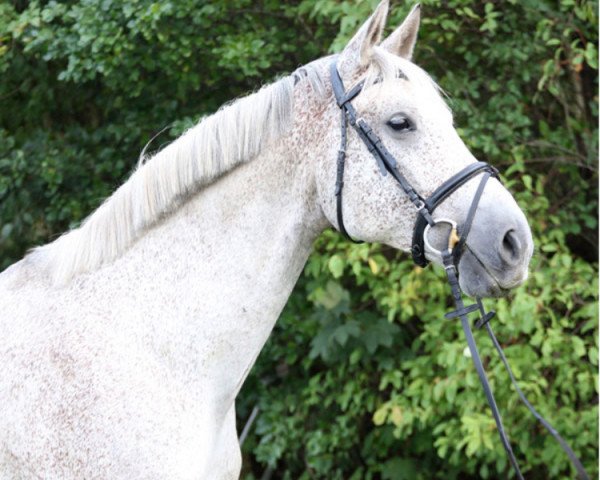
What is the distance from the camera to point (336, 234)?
4457mm

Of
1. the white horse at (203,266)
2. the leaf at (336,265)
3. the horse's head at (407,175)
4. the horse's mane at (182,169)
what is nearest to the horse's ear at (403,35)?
the white horse at (203,266)

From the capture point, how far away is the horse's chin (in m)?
2.16

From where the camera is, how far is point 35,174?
512cm

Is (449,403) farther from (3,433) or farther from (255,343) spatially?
(3,433)

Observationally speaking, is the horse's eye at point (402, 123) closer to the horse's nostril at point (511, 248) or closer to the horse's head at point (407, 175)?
the horse's head at point (407, 175)

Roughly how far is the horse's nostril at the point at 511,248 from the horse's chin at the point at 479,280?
60mm

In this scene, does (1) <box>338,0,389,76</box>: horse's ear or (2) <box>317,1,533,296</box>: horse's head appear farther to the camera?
(1) <box>338,0,389,76</box>: horse's ear

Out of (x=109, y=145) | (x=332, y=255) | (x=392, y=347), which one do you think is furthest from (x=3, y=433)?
(x=109, y=145)

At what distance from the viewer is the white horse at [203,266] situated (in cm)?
218

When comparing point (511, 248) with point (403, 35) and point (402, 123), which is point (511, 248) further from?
point (403, 35)

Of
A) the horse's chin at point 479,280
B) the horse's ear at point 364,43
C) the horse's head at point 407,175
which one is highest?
the horse's ear at point 364,43

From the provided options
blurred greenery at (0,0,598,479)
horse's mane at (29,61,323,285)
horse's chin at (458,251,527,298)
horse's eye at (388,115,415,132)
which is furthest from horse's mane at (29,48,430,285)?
blurred greenery at (0,0,598,479)

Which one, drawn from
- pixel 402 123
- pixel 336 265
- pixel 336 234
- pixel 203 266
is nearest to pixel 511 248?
pixel 402 123

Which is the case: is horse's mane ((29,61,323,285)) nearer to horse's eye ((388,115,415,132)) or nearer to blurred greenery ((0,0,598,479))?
horse's eye ((388,115,415,132))
